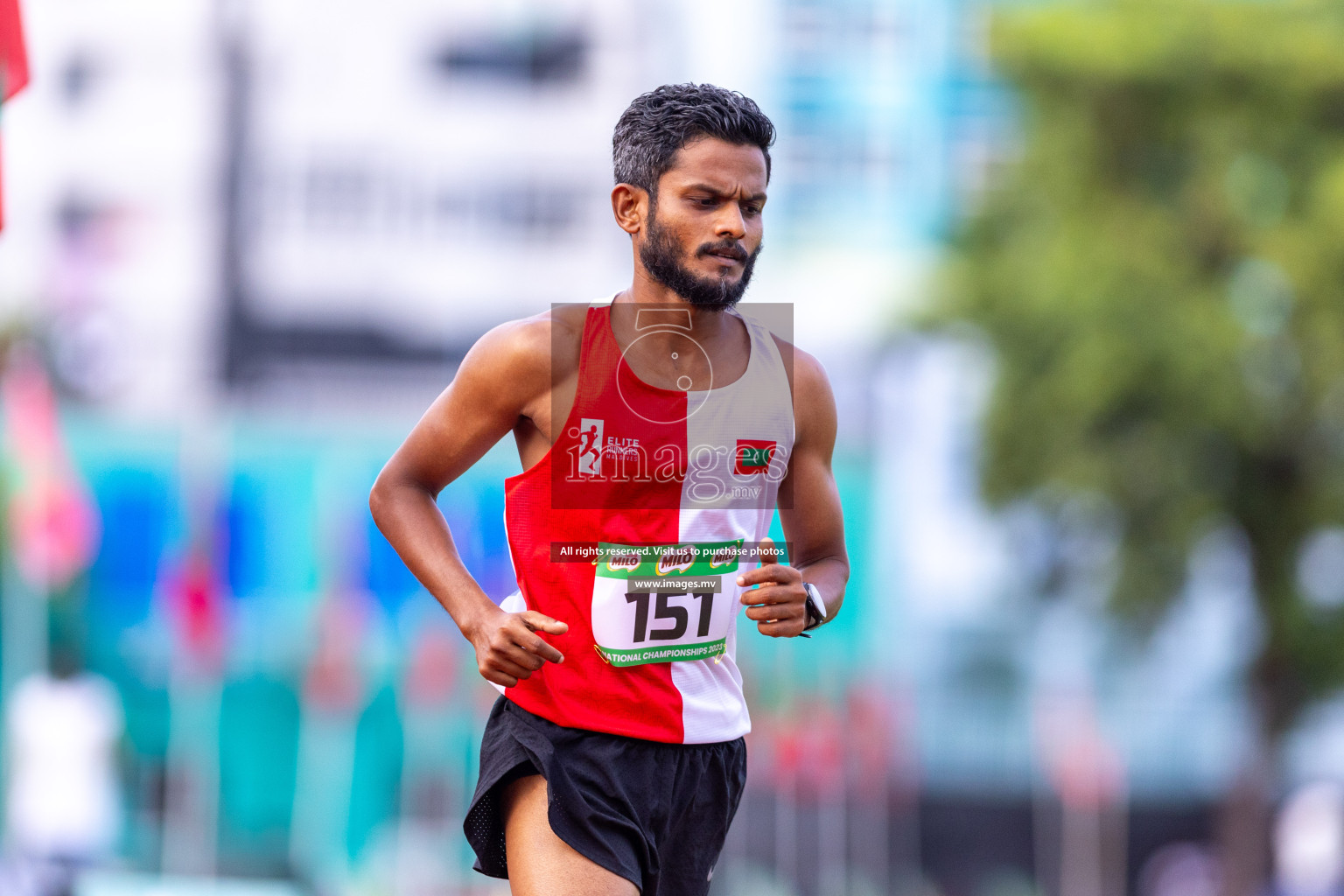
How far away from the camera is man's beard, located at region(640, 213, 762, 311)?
3.06 metres

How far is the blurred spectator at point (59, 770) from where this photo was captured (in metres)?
12.6

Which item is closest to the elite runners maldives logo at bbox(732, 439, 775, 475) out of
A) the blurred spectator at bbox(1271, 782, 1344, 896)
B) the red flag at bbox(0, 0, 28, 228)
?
the red flag at bbox(0, 0, 28, 228)

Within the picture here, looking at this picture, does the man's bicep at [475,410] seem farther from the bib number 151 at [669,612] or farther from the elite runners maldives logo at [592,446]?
the bib number 151 at [669,612]

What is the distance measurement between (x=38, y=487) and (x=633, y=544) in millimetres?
13412

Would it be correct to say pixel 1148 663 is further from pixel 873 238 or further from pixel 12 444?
pixel 12 444

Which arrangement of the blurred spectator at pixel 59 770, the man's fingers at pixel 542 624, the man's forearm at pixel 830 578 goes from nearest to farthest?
1. the man's fingers at pixel 542 624
2. the man's forearm at pixel 830 578
3. the blurred spectator at pixel 59 770

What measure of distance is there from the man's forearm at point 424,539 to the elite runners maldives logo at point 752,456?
0.56m

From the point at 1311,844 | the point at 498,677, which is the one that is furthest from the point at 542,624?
the point at 1311,844

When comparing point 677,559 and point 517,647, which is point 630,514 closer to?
point 677,559

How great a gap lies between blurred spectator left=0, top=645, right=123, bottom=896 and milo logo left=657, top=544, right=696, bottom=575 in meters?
9.69

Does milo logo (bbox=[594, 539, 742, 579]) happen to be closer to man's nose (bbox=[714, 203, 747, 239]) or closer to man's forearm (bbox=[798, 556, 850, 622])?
man's forearm (bbox=[798, 556, 850, 622])

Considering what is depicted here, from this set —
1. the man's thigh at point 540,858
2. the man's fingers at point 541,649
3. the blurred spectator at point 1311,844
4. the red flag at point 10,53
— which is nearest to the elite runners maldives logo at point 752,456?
the man's fingers at point 541,649

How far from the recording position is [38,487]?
15211 millimetres

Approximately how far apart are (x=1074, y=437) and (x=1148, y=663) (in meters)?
4.14
